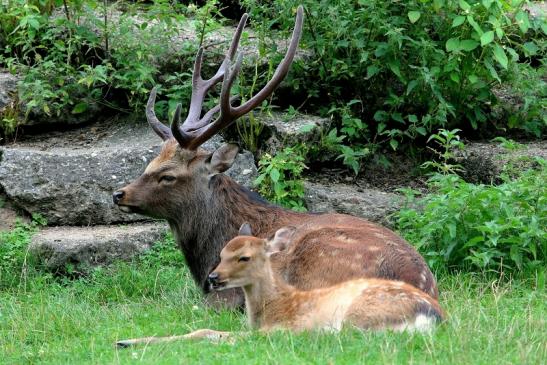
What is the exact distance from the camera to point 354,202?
10969 mm

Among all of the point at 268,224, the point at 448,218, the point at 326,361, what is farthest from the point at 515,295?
the point at 326,361

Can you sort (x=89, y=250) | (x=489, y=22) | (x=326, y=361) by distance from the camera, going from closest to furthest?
(x=326, y=361), (x=89, y=250), (x=489, y=22)

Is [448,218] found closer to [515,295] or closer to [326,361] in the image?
[515,295]

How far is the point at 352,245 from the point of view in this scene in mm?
8117

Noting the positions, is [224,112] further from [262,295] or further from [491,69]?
[491,69]

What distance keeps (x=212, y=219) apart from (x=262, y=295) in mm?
1705

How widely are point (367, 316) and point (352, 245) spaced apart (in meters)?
1.20

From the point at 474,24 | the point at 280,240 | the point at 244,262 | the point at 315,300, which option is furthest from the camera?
the point at 474,24

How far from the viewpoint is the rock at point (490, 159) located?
1138 cm

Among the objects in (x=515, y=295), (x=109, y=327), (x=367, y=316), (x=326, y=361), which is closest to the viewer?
(x=326, y=361)

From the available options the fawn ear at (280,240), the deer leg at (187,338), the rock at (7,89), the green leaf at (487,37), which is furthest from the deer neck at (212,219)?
the rock at (7,89)

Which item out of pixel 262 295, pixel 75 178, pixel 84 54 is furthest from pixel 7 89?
pixel 262 295

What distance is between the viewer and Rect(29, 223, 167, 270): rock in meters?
10.1

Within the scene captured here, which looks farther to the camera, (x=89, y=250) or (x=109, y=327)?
(x=89, y=250)
